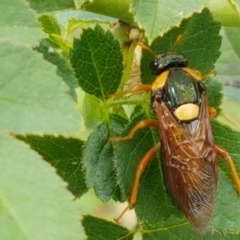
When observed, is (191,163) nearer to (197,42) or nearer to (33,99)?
(197,42)

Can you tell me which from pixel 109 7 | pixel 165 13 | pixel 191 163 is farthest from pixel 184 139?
pixel 165 13

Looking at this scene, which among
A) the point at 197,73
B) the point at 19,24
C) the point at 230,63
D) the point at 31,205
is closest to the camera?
the point at 31,205

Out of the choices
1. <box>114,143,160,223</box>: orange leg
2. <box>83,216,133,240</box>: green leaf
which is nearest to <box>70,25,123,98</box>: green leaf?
<box>114,143,160,223</box>: orange leg

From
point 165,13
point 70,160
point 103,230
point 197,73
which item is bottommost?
point 103,230

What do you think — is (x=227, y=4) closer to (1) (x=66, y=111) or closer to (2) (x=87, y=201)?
(1) (x=66, y=111)

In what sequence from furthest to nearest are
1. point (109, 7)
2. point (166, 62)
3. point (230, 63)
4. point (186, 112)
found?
1. point (230, 63)
2. point (186, 112)
3. point (166, 62)
4. point (109, 7)

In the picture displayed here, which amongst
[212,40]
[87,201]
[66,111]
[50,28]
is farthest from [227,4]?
[87,201]

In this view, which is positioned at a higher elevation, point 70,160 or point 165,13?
point 165,13
